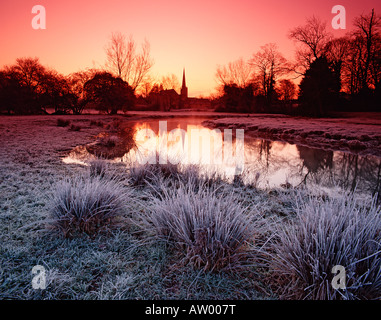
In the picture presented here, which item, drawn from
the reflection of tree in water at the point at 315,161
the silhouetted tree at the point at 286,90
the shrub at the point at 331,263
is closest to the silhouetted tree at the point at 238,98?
the silhouetted tree at the point at 286,90

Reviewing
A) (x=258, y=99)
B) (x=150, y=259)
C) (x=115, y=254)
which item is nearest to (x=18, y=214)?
(x=115, y=254)

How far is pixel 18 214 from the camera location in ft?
8.79

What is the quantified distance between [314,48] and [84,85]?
26.2 meters

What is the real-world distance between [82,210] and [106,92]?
28.4m

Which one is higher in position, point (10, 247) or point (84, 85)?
point (84, 85)

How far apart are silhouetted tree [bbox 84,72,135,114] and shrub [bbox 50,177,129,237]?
27948 mm

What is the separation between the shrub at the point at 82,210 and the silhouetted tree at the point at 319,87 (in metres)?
26.9

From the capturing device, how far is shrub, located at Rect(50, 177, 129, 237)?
7.52ft

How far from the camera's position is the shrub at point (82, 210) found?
2.29 m

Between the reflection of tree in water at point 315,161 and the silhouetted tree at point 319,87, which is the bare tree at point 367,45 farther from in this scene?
the reflection of tree in water at point 315,161

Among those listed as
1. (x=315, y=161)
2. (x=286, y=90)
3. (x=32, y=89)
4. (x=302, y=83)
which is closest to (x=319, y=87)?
(x=302, y=83)

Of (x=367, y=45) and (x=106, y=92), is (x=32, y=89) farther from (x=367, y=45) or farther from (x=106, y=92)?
(x=367, y=45)

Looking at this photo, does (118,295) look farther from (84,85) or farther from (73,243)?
(84,85)

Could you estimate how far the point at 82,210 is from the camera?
7.62 ft
